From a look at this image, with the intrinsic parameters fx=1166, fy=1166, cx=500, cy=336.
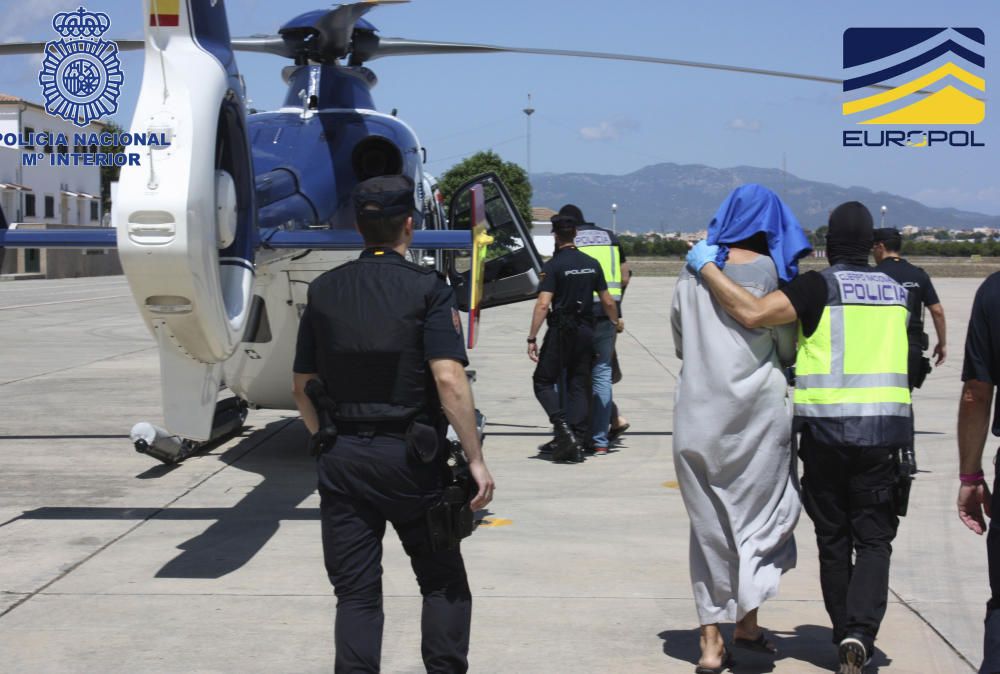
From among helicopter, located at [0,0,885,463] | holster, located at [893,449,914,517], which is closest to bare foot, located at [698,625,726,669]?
holster, located at [893,449,914,517]

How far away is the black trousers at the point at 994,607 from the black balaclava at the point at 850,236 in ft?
4.64

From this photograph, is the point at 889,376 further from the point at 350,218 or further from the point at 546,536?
the point at 350,218

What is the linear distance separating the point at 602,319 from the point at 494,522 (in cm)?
261

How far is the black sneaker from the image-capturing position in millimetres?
4188

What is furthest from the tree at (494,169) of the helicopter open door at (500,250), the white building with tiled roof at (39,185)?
the helicopter open door at (500,250)

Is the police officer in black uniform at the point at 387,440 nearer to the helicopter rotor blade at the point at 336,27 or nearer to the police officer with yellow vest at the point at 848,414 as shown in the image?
the police officer with yellow vest at the point at 848,414

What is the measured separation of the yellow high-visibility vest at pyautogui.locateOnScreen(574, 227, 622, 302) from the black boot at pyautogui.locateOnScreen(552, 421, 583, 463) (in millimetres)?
1279

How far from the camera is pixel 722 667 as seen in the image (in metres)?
4.46

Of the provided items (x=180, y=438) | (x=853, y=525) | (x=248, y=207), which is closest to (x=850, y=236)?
(x=853, y=525)

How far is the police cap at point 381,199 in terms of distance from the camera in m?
3.83

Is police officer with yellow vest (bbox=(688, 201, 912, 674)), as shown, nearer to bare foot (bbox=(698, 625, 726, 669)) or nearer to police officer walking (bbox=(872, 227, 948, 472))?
bare foot (bbox=(698, 625, 726, 669))

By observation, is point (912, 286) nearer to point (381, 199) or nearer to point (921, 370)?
point (921, 370)

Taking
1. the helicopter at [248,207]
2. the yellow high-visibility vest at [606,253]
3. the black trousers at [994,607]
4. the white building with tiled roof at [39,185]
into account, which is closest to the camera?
the black trousers at [994,607]

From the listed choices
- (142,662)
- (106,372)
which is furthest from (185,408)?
(106,372)
